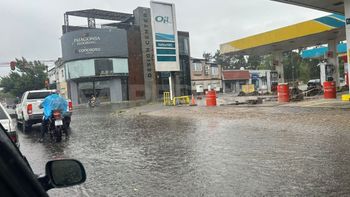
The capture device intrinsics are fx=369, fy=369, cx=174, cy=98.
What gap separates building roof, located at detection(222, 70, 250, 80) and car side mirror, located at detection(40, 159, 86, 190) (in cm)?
6597

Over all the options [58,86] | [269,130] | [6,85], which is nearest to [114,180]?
[269,130]

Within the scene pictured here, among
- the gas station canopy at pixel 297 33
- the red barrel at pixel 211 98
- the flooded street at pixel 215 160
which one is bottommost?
the flooded street at pixel 215 160

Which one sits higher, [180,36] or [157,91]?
[180,36]

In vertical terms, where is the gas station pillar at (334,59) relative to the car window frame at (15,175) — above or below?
above

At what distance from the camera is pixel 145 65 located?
49562 millimetres

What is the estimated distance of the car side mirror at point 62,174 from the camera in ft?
6.48

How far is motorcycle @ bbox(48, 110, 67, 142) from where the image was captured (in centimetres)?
1096

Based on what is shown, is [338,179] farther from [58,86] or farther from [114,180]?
[58,86]

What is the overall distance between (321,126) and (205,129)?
141 inches

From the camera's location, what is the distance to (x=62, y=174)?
79.8 inches

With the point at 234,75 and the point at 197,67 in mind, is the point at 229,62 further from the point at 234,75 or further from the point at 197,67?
the point at 197,67

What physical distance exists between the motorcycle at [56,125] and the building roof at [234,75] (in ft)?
188

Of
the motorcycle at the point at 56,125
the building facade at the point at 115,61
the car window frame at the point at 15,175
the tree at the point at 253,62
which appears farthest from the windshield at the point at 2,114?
the tree at the point at 253,62

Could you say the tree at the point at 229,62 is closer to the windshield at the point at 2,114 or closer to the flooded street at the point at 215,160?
the flooded street at the point at 215,160
